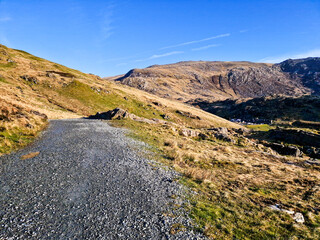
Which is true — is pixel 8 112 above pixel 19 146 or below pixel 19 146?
above

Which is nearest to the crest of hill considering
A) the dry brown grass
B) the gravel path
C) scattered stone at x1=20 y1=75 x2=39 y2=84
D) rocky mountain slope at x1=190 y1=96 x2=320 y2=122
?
scattered stone at x1=20 y1=75 x2=39 y2=84

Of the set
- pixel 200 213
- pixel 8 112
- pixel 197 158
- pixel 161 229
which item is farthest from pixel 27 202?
pixel 8 112

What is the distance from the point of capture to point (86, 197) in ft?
31.4

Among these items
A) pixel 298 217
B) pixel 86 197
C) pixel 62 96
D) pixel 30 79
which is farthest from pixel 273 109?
pixel 86 197

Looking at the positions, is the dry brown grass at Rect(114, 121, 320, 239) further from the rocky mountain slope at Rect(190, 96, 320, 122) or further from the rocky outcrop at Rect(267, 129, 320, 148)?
the rocky mountain slope at Rect(190, 96, 320, 122)

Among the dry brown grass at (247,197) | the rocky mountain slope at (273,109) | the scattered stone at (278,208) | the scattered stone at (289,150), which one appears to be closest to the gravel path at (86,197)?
the dry brown grass at (247,197)

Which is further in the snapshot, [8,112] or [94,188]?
[8,112]

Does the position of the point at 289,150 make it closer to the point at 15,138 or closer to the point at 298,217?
the point at 298,217

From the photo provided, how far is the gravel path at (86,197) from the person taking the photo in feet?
24.1

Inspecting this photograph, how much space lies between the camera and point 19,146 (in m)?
16.4

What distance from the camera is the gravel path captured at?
735 centimetres

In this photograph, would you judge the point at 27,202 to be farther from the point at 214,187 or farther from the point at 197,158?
the point at 197,158

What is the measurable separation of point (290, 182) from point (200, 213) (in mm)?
12238

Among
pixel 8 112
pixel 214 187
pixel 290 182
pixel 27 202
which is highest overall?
pixel 8 112
